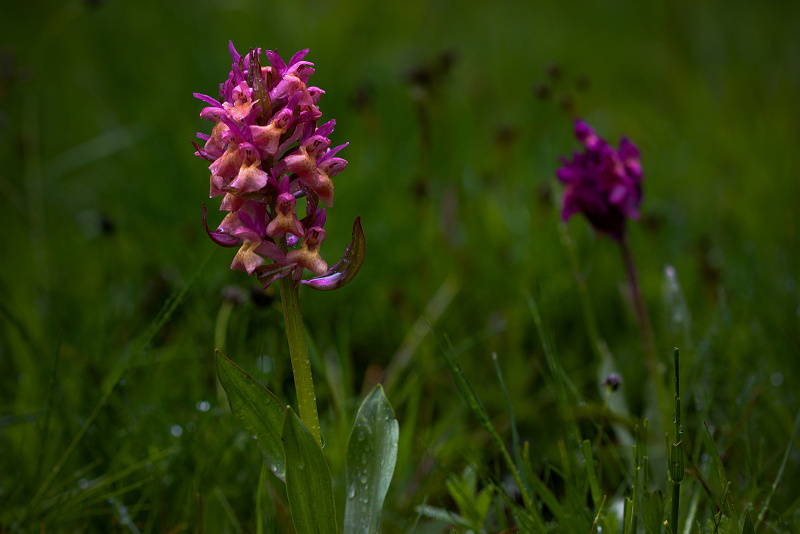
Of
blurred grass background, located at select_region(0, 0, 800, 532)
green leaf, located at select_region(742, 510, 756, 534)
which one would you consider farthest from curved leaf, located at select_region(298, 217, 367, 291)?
green leaf, located at select_region(742, 510, 756, 534)

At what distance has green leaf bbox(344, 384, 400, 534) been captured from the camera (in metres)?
0.82

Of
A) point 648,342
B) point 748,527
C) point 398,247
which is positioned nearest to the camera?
point 748,527

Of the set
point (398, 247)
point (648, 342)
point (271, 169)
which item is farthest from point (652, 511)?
point (398, 247)

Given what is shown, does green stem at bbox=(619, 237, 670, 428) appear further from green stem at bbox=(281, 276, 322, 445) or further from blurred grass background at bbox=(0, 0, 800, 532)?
green stem at bbox=(281, 276, 322, 445)

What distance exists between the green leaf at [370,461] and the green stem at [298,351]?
0.21ft

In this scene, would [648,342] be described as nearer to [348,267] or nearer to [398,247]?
[348,267]

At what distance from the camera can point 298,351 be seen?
81 cm

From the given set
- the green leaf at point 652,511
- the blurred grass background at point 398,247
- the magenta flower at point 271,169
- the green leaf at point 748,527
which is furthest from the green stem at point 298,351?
the green leaf at point 748,527

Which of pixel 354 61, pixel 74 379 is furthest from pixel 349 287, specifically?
pixel 354 61

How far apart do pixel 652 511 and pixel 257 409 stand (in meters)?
0.53

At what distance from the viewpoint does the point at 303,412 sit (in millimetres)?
812

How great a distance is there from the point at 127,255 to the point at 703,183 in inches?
89.3

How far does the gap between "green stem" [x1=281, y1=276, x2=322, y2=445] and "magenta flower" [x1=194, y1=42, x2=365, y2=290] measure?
0.9 inches

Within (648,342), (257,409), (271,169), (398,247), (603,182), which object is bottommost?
(398,247)
